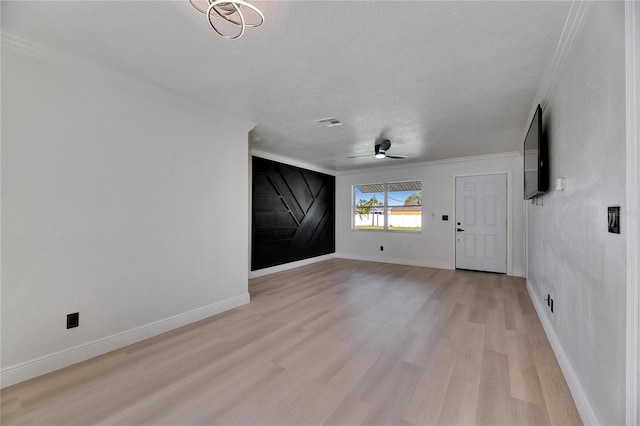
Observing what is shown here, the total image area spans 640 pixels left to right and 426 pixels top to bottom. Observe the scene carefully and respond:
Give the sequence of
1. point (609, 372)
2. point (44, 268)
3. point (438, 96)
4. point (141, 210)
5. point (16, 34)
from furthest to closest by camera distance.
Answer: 1. point (438, 96)
2. point (141, 210)
3. point (44, 268)
4. point (16, 34)
5. point (609, 372)

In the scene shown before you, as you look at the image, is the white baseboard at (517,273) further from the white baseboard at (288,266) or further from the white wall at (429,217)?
the white baseboard at (288,266)

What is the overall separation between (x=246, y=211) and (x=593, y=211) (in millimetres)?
3362

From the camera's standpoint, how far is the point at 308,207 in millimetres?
6621

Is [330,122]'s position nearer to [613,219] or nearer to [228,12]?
[228,12]

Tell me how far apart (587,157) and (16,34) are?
3.87 metres

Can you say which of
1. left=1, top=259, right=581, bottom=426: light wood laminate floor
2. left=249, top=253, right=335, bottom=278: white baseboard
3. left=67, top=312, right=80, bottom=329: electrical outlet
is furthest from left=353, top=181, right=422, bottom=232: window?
left=67, top=312, right=80, bottom=329: electrical outlet

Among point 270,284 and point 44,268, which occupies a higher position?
point 44,268

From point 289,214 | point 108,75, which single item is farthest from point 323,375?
point 289,214

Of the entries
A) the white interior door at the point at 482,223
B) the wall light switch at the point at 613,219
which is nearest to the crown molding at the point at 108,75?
the wall light switch at the point at 613,219

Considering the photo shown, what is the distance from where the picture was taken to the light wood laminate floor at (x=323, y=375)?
1.65m

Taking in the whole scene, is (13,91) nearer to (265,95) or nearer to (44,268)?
(44,268)

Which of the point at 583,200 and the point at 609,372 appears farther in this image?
the point at 583,200

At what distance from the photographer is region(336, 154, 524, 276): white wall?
527cm

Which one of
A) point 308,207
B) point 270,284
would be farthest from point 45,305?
point 308,207
